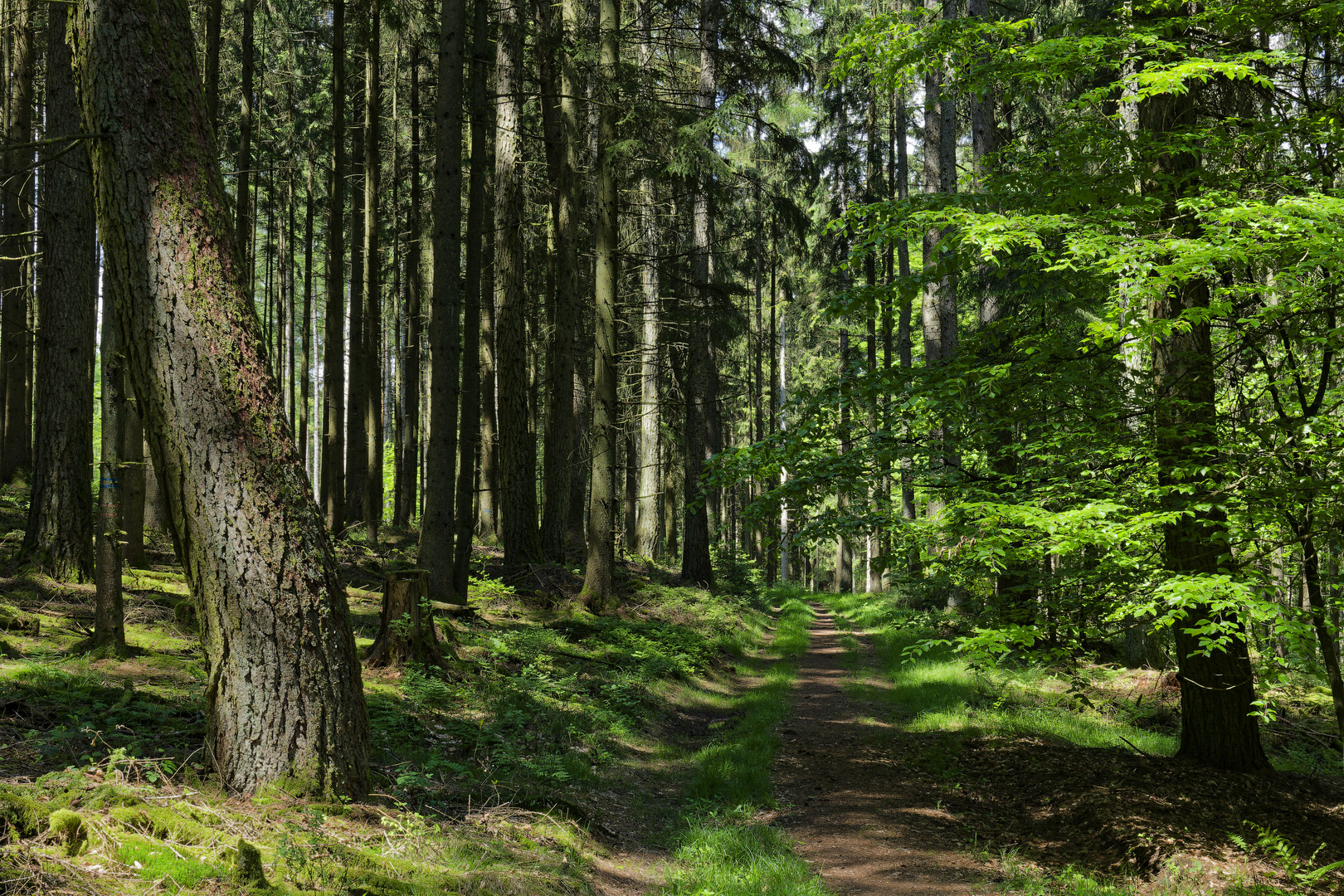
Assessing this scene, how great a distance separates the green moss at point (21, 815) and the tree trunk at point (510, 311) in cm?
1029

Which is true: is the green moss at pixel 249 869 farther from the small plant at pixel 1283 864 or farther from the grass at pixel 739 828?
the small plant at pixel 1283 864

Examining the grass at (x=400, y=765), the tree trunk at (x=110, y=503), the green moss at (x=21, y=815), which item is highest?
the tree trunk at (x=110, y=503)

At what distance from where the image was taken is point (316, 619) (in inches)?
170

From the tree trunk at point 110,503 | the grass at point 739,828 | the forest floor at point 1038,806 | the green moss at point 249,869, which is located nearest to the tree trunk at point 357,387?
the tree trunk at point 110,503

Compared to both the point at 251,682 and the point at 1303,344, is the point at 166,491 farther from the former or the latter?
the point at 1303,344

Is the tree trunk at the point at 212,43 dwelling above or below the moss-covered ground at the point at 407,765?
above

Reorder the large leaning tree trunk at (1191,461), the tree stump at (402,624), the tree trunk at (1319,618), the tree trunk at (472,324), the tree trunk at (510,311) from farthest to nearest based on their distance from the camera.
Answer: the tree trunk at (510,311)
the tree trunk at (472,324)
the tree stump at (402,624)
the large leaning tree trunk at (1191,461)
the tree trunk at (1319,618)

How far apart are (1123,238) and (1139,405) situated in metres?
1.95

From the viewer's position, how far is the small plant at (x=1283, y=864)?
481 cm

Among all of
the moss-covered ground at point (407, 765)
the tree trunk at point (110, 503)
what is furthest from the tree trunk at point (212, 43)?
the tree trunk at point (110, 503)

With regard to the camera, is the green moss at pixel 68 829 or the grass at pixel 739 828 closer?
the green moss at pixel 68 829

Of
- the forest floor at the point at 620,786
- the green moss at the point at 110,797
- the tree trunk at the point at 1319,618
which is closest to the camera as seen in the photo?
the green moss at the point at 110,797

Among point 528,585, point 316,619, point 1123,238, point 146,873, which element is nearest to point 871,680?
point 528,585

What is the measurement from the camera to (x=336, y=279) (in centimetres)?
1409
